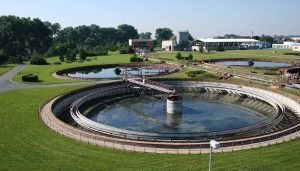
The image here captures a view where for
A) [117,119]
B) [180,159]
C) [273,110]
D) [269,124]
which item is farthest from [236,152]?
[273,110]

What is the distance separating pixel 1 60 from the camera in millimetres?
109750

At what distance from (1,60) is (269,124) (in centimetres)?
9328

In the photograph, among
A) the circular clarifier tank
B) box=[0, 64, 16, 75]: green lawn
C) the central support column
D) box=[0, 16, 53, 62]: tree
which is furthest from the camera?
box=[0, 16, 53, 62]: tree

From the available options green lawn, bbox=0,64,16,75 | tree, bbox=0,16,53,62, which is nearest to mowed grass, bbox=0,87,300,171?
green lawn, bbox=0,64,16,75

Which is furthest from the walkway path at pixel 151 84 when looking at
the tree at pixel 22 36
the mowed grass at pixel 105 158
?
the tree at pixel 22 36

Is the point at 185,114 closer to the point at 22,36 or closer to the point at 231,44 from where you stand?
the point at 22,36

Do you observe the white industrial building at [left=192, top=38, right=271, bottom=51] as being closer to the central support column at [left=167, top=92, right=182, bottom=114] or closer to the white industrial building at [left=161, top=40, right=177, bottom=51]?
the white industrial building at [left=161, top=40, right=177, bottom=51]

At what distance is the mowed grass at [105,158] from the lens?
26.8m

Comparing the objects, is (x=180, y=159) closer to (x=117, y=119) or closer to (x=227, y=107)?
(x=117, y=119)

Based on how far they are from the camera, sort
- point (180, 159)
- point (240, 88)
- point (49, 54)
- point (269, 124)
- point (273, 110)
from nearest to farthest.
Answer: point (180, 159) → point (269, 124) → point (273, 110) → point (240, 88) → point (49, 54)

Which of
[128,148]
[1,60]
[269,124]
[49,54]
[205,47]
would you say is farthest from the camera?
[205,47]

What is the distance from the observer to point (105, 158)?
2862cm

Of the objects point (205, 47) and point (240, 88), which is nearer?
point (240, 88)

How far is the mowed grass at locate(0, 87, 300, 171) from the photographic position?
88.0ft
